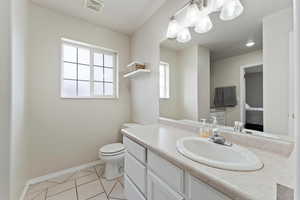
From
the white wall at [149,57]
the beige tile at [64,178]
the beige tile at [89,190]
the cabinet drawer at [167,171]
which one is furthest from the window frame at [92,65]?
the cabinet drawer at [167,171]

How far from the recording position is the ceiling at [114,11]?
5.58 feet

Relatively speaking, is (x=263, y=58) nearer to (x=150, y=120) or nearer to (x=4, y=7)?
(x=150, y=120)

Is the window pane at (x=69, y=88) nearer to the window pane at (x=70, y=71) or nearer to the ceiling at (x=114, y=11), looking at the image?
the window pane at (x=70, y=71)

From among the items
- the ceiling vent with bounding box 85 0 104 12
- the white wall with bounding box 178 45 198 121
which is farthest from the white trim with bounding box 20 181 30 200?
the ceiling vent with bounding box 85 0 104 12

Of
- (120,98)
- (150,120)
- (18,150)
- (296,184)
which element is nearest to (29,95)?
(18,150)

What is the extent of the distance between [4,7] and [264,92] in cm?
220

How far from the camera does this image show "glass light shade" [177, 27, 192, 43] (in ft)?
4.57

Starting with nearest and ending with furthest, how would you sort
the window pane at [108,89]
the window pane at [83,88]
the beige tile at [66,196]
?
the beige tile at [66,196], the window pane at [83,88], the window pane at [108,89]

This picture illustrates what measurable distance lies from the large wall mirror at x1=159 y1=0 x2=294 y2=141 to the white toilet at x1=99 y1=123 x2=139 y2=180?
38.3 inches

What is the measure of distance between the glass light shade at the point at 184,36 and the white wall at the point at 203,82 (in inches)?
7.7

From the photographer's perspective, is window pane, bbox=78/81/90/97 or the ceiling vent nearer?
the ceiling vent

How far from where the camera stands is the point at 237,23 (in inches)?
39.4

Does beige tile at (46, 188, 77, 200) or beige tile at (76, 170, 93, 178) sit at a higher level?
beige tile at (76, 170, 93, 178)

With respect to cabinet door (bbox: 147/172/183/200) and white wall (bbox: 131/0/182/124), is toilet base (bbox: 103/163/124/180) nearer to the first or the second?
white wall (bbox: 131/0/182/124)
